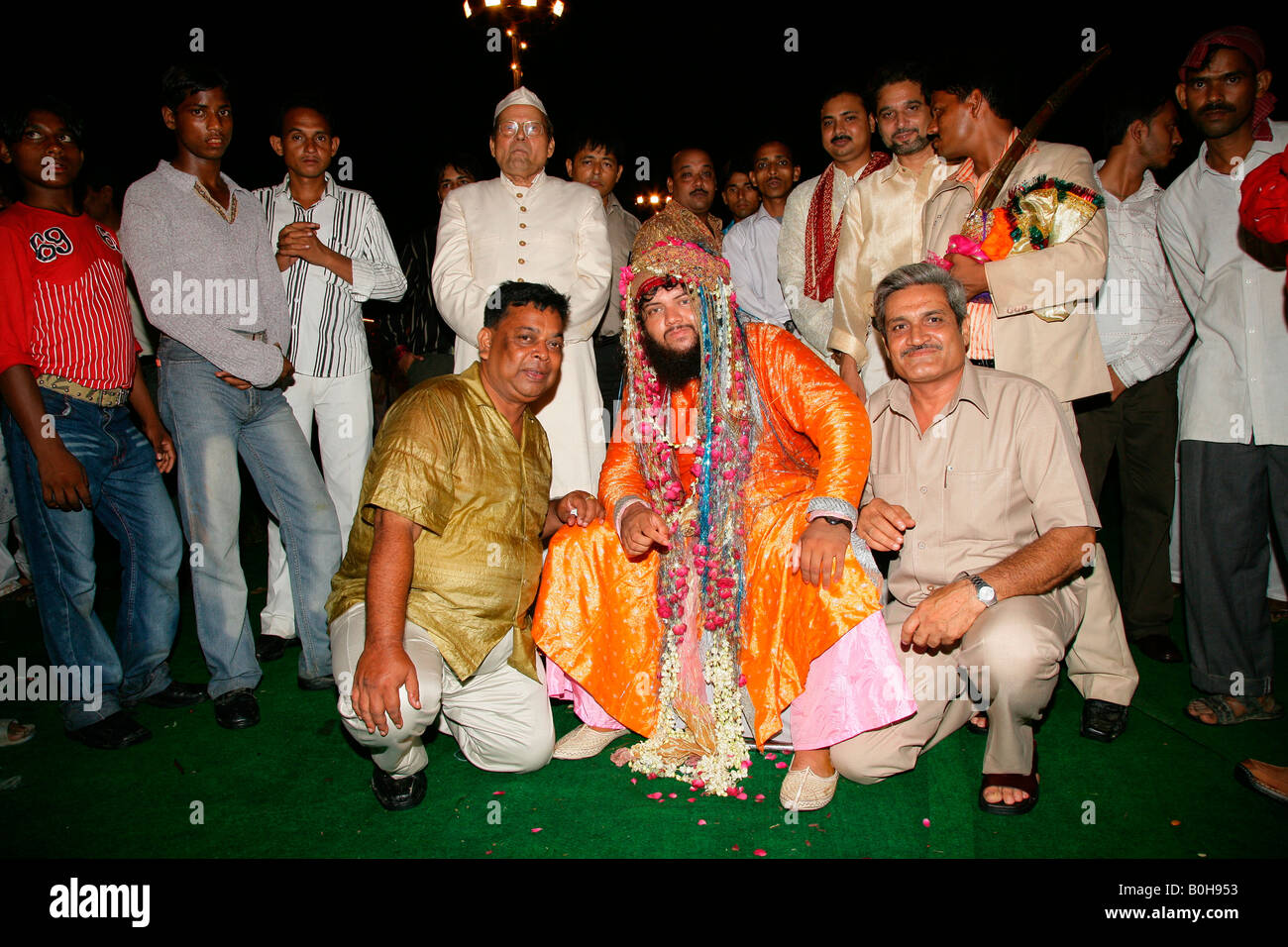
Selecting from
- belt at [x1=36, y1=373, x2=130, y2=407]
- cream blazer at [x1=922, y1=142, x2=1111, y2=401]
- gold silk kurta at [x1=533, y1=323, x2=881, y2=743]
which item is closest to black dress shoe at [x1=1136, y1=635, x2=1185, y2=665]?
cream blazer at [x1=922, y1=142, x2=1111, y2=401]

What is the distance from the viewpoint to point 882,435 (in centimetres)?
305

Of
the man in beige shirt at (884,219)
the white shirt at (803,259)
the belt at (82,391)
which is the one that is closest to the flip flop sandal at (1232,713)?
the man in beige shirt at (884,219)

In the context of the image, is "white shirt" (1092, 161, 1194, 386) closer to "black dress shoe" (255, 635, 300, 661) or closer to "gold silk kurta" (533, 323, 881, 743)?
"gold silk kurta" (533, 323, 881, 743)

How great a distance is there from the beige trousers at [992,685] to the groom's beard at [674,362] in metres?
1.24

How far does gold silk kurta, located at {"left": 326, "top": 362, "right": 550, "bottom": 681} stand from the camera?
105 inches

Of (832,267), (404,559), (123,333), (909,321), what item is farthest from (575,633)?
(832,267)

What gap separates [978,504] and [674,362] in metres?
1.26

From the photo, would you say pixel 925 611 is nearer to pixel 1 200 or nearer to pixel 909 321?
pixel 909 321

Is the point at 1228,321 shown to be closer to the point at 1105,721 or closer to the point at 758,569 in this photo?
the point at 1105,721

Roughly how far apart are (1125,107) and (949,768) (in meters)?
3.26

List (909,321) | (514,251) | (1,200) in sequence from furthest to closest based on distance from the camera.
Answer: (1,200) → (514,251) → (909,321)

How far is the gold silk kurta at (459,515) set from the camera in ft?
8.72

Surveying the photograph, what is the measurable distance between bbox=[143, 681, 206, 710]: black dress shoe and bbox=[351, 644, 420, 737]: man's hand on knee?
5.24 ft

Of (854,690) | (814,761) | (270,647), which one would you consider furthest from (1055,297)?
(270,647)
